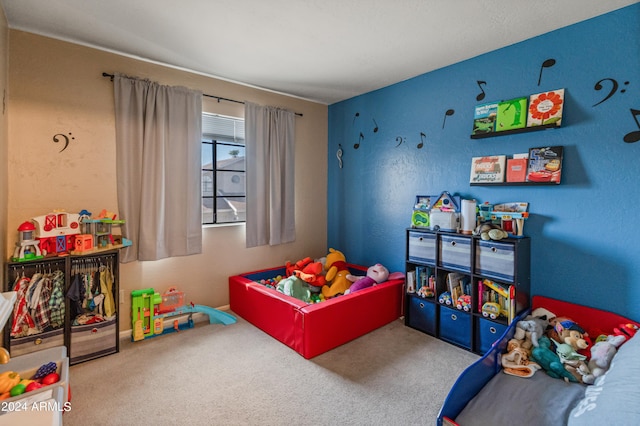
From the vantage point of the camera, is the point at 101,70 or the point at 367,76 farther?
the point at 367,76

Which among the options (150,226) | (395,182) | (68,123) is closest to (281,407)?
(150,226)

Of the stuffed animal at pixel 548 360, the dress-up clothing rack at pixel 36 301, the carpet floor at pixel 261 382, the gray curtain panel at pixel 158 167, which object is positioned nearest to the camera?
the carpet floor at pixel 261 382

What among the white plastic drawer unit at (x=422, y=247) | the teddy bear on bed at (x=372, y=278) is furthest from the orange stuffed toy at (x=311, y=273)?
the white plastic drawer unit at (x=422, y=247)

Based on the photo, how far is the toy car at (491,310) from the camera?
7.79 ft

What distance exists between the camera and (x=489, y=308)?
2.40 m

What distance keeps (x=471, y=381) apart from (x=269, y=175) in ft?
9.04

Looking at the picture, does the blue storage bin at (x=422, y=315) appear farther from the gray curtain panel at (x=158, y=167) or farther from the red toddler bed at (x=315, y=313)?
the gray curtain panel at (x=158, y=167)

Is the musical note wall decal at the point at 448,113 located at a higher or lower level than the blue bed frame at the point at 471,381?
higher

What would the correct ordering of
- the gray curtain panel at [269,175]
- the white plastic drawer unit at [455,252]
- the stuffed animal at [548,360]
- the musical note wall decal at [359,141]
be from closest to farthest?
the stuffed animal at [548,360] → the white plastic drawer unit at [455,252] → the gray curtain panel at [269,175] → the musical note wall decal at [359,141]

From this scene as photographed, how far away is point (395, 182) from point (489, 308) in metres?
1.57

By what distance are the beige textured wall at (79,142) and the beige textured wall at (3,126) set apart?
3.5 inches

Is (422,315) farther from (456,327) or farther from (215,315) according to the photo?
(215,315)

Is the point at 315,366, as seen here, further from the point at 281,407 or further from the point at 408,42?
the point at 408,42

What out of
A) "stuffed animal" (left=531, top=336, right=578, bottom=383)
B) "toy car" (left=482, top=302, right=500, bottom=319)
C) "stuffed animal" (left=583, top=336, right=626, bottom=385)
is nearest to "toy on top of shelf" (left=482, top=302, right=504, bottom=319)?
"toy car" (left=482, top=302, right=500, bottom=319)
